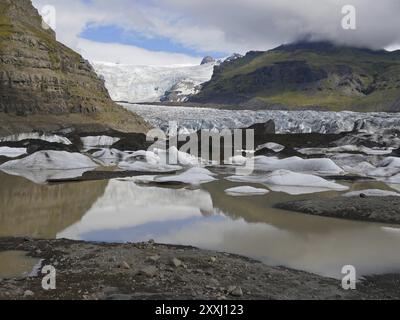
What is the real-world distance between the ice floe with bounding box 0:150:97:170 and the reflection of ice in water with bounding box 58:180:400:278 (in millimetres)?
14741

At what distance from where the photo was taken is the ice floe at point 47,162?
31094 millimetres

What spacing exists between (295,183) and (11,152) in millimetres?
25660

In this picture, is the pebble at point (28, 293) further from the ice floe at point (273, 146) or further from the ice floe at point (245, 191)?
the ice floe at point (273, 146)

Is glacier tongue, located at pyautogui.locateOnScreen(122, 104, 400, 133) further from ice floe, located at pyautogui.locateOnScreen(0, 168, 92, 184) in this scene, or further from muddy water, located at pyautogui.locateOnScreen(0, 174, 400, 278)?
muddy water, located at pyautogui.locateOnScreen(0, 174, 400, 278)

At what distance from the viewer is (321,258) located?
33.5 feet

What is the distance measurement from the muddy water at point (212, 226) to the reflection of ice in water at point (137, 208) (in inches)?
1.0

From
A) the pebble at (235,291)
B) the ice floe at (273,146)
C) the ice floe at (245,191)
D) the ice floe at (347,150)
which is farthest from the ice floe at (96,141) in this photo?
the pebble at (235,291)

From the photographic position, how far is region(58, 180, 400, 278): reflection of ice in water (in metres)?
10.1

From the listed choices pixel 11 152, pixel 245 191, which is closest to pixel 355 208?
pixel 245 191

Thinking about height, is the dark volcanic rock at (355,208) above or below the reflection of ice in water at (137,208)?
above

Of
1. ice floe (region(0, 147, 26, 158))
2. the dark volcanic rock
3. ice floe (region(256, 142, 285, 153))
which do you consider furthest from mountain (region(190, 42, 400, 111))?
the dark volcanic rock

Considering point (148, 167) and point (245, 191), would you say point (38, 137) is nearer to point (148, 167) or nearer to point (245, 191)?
point (148, 167)

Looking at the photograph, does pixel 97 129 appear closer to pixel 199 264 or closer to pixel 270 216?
pixel 270 216
